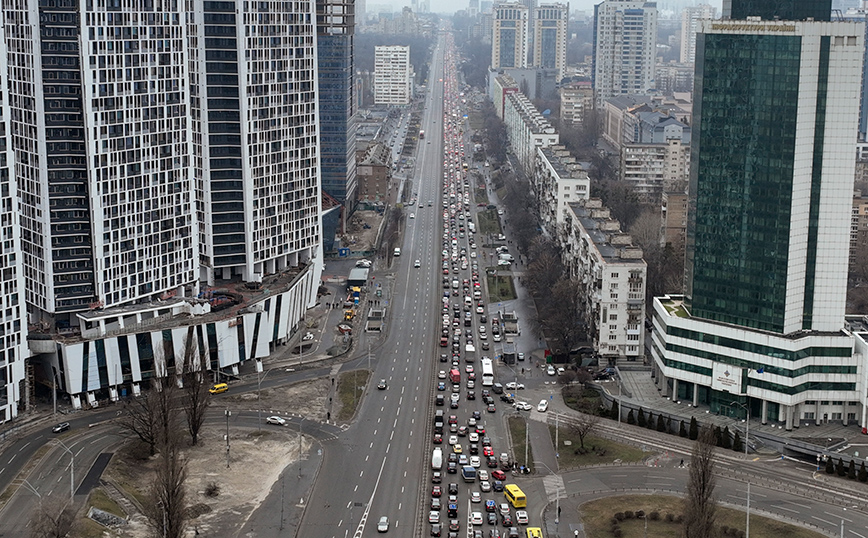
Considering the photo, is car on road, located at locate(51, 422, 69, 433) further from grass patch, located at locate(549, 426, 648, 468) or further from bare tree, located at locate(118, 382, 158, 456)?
grass patch, located at locate(549, 426, 648, 468)

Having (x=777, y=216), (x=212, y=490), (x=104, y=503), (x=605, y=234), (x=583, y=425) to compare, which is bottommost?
(x=212, y=490)

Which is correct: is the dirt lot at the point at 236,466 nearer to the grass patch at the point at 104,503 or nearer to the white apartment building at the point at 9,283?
the grass patch at the point at 104,503

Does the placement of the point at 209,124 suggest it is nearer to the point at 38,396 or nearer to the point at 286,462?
the point at 38,396

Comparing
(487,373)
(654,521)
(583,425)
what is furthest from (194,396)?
(654,521)

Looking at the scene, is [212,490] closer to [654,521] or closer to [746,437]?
[654,521]

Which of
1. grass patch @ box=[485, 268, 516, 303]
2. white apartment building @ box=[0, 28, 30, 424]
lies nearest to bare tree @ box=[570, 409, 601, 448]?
grass patch @ box=[485, 268, 516, 303]

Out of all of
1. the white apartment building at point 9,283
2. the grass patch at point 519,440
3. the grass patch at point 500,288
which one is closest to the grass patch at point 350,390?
the grass patch at point 519,440

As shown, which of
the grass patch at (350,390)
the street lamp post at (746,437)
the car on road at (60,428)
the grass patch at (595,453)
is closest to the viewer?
the street lamp post at (746,437)
